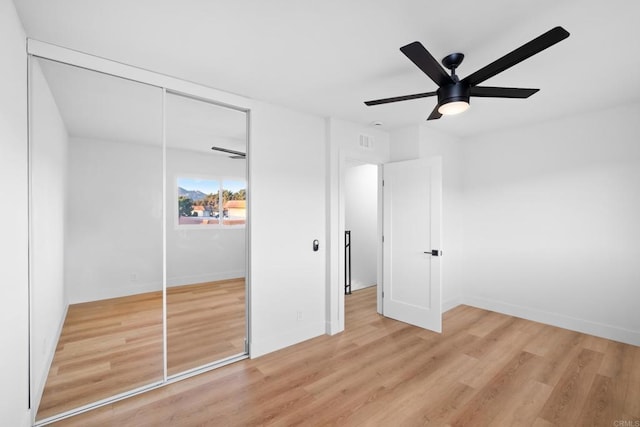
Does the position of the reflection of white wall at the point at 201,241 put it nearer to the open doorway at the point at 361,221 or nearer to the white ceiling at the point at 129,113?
the white ceiling at the point at 129,113

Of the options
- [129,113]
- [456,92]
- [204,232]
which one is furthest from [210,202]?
[456,92]

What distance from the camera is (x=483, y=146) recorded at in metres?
4.67

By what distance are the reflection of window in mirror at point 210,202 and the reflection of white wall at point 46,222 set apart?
840 millimetres

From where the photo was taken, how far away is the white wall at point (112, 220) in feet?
7.63

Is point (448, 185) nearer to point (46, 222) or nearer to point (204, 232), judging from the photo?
point (204, 232)

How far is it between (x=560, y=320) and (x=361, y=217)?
3.38 meters

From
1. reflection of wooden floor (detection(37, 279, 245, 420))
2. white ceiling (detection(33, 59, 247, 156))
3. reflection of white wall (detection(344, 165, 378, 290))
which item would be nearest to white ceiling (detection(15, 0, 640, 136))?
white ceiling (detection(33, 59, 247, 156))

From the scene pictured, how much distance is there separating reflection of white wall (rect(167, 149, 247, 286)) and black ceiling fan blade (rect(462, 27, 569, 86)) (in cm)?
229

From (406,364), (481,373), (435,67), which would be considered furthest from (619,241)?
(435,67)

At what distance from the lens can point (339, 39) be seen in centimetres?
209

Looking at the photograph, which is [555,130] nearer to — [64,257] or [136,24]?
[136,24]

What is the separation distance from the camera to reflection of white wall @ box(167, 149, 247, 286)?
2686 mm

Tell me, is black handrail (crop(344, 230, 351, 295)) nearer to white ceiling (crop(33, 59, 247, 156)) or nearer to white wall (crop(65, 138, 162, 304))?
white ceiling (crop(33, 59, 247, 156))

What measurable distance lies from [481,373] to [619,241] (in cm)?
242
